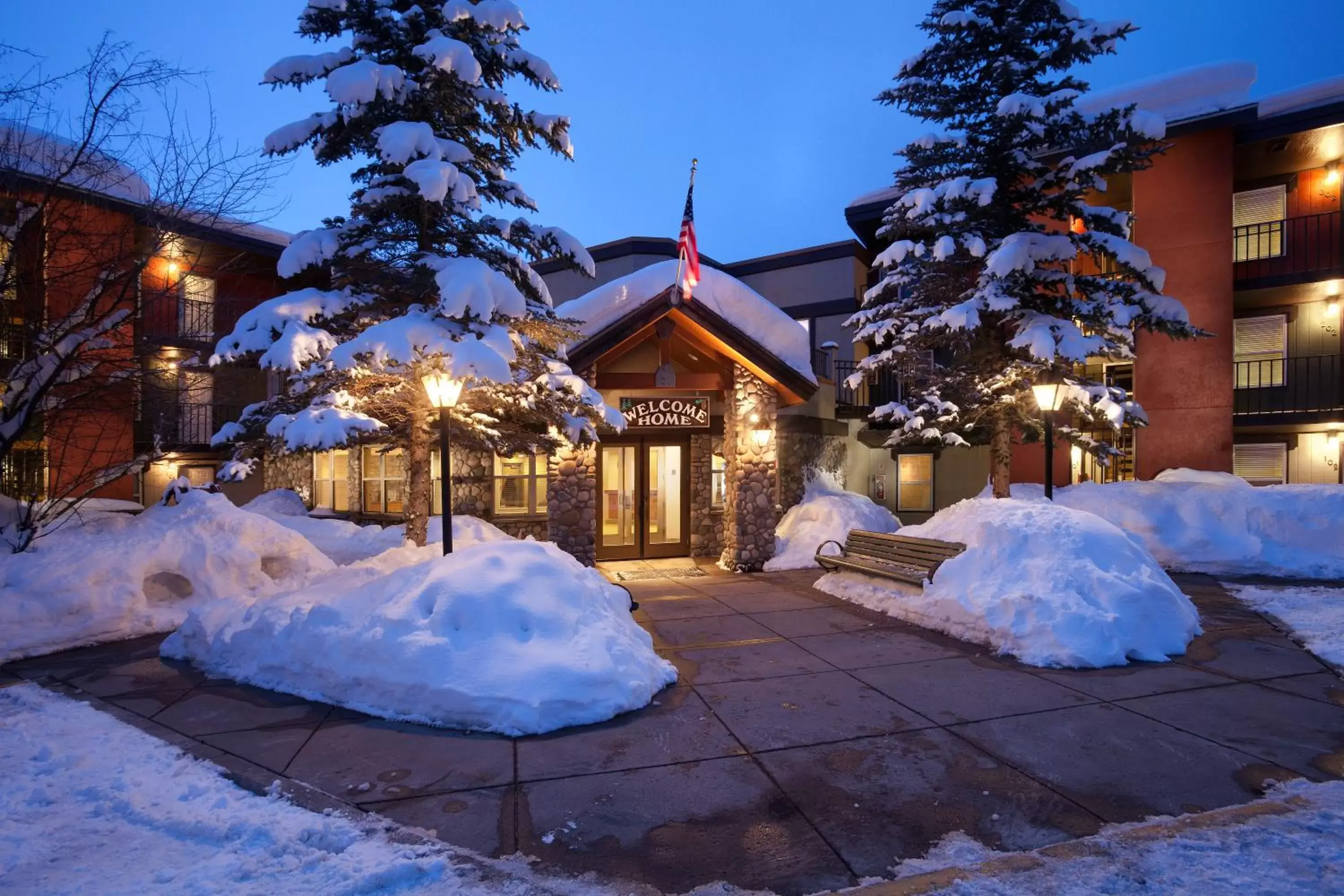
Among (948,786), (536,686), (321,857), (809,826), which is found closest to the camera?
(321,857)

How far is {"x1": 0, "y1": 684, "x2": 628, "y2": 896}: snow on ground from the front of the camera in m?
3.27

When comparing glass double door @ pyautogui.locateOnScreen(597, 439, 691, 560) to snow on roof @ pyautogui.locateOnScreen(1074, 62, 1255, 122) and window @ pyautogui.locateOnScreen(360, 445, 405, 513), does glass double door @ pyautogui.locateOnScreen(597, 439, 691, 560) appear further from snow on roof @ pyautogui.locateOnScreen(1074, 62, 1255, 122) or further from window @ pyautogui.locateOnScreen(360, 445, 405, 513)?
snow on roof @ pyautogui.locateOnScreen(1074, 62, 1255, 122)

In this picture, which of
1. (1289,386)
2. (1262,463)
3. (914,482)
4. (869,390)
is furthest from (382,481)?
(1289,386)

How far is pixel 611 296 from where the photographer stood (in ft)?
42.5

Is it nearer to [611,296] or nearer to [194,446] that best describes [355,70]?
[611,296]

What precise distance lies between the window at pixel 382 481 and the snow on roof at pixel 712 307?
226 inches

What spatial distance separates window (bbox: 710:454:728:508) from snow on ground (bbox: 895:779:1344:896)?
1155 cm

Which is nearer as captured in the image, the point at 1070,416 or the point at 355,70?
the point at 355,70

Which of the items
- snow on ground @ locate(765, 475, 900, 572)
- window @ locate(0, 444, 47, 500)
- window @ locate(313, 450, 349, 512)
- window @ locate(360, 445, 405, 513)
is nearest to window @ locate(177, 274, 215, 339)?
window @ locate(313, 450, 349, 512)

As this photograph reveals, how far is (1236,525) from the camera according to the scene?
1274 centimetres

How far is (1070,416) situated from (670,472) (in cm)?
868

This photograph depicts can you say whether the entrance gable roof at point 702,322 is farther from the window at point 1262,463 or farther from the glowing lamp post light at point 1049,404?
the window at point 1262,463

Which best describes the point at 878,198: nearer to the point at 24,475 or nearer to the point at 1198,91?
the point at 1198,91

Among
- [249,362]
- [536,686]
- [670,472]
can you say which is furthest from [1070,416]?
[249,362]
